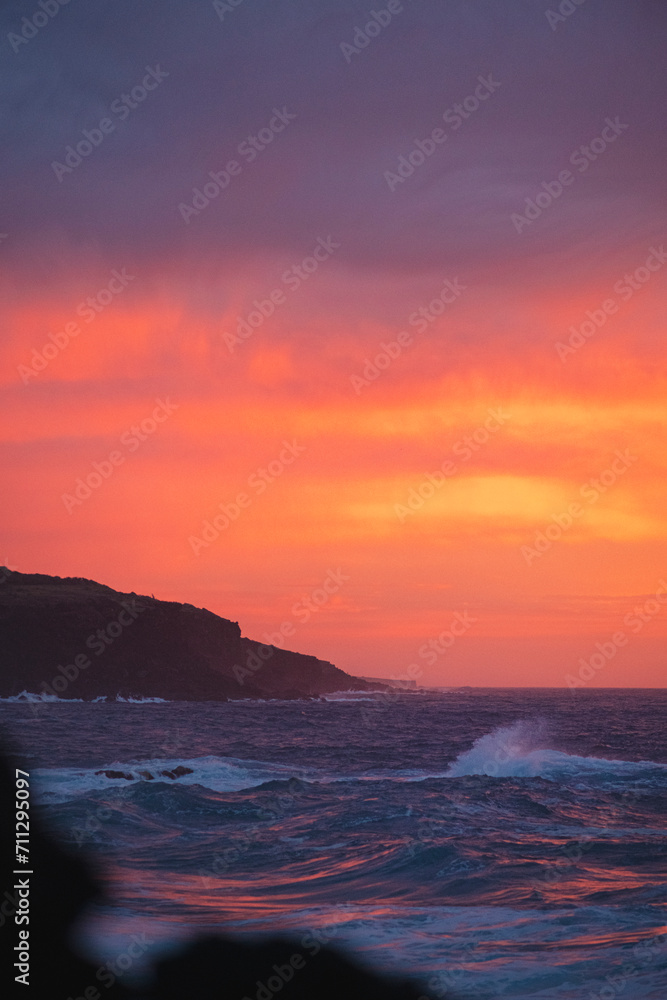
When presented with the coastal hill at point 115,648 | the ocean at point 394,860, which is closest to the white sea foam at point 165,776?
the ocean at point 394,860

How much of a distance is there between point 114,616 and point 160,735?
9673 centimetres

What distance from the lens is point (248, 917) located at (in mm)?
13938

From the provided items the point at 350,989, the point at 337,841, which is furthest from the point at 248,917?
the point at 337,841

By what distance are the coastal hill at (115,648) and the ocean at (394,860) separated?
311ft

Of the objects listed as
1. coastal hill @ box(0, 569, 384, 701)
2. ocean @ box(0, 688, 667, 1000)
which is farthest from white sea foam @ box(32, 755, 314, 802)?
coastal hill @ box(0, 569, 384, 701)

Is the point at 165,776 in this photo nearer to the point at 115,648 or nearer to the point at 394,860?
the point at 394,860

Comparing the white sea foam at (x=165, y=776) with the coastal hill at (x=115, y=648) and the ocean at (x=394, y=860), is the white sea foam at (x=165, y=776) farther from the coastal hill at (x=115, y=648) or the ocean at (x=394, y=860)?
the coastal hill at (x=115, y=648)

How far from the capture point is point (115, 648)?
5659 inches

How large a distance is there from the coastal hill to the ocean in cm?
9486

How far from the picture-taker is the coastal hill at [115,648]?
132 metres

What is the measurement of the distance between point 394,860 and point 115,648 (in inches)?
5189

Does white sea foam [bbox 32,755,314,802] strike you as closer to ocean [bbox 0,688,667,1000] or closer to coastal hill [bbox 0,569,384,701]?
ocean [bbox 0,688,667,1000]

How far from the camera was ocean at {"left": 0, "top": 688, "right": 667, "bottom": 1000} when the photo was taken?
40.3 feet

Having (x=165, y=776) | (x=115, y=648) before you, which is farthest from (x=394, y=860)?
(x=115, y=648)
